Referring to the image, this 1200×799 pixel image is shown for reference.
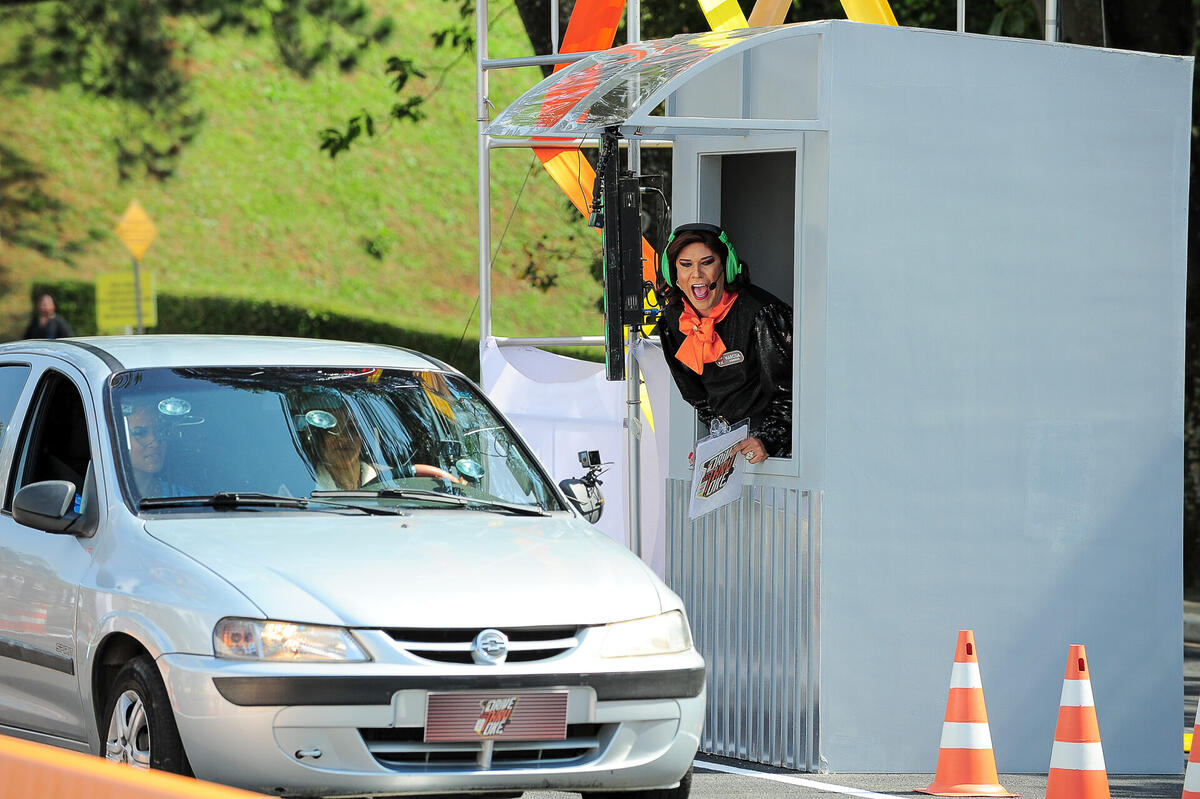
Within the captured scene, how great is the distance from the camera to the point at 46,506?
6094mm

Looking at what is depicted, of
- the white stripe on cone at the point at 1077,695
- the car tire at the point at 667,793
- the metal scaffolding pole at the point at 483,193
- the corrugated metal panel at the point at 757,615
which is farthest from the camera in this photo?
the metal scaffolding pole at the point at 483,193

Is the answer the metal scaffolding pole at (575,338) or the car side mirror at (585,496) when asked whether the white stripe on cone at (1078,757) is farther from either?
the metal scaffolding pole at (575,338)

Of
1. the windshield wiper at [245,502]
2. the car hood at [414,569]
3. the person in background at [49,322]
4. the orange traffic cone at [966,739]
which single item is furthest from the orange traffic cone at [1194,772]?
the person in background at [49,322]

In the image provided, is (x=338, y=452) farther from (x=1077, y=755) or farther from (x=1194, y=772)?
(x=1194, y=772)

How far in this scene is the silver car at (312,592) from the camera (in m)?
5.31

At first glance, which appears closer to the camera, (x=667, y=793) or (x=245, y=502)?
(x=667, y=793)

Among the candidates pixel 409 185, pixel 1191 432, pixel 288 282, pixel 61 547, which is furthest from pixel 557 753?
pixel 409 185

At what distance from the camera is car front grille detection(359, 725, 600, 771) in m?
5.34

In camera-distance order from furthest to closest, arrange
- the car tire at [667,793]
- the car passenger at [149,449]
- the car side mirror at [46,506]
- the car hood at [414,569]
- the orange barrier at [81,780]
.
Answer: the car passenger at [149,449], the car side mirror at [46,506], the car tire at [667,793], the car hood at [414,569], the orange barrier at [81,780]

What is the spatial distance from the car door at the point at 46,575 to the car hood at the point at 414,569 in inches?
18.6

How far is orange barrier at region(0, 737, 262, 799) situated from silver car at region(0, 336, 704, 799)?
826mm

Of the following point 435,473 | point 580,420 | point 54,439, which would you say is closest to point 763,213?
point 580,420

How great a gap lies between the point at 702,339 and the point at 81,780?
457 centimetres

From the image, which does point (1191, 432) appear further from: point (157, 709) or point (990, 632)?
point (157, 709)
